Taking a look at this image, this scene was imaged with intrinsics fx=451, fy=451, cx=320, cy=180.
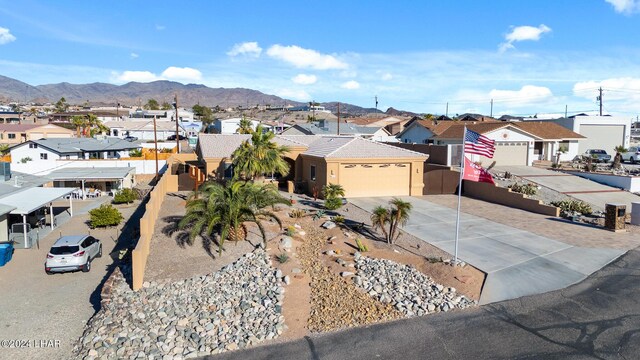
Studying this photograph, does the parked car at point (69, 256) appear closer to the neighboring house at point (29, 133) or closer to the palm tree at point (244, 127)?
the palm tree at point (244, 127)

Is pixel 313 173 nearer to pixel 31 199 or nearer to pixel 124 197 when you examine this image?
pixel 124 197

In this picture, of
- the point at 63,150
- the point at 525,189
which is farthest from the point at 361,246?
the point at 63,150

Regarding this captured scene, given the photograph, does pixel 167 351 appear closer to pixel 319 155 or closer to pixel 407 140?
pixel 319 155

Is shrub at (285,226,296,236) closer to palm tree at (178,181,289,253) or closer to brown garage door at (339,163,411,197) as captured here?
palm tree at (178,181,289,253)

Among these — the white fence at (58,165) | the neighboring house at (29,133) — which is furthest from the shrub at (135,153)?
the neighboring house at (29,133)

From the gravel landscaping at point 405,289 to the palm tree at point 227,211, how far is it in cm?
450

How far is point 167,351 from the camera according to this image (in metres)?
11.8

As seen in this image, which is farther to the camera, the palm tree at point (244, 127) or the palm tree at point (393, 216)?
the palm tree at point (244, 127)

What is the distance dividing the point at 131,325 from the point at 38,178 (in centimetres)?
2360

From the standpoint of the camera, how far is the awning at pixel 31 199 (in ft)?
74.7

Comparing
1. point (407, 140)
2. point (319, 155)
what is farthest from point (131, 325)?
point (407, 140)

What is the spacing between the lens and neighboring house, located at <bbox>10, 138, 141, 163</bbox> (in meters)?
45.6

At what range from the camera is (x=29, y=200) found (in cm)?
2447

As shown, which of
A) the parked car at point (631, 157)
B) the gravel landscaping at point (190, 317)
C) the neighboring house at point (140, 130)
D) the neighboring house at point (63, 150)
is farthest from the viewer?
the neighboring house at point (140, 130)
